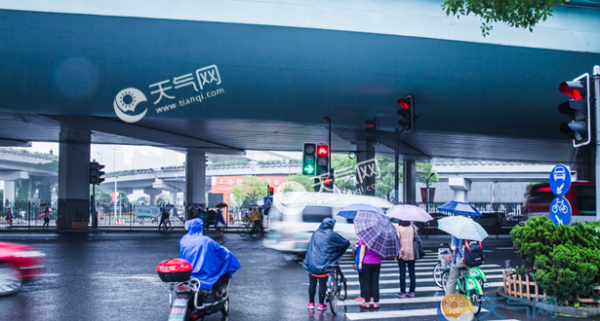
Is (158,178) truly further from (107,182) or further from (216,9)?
(216,9)

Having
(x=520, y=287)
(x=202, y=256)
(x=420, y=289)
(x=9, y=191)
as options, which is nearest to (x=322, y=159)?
(x=420, y=289)

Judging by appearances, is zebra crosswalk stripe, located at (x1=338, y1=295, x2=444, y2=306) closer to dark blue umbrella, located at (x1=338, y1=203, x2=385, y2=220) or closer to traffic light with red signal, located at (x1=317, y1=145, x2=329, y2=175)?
dark blue umbrella, located at (x1=338, y1=203, x2=385, y2=220)

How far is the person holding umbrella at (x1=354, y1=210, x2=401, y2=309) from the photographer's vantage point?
787 cm

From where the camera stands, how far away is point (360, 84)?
1811 centimetres

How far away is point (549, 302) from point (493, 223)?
75.9 ft

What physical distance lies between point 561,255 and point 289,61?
10693 mm

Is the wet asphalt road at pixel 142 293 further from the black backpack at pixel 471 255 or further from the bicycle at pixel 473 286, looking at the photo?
the black backpack at pixel 471 255

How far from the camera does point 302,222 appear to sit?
1385 cm

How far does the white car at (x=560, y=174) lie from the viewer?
26.0 ft

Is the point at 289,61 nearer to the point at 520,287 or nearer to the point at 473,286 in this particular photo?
the point at 520,287

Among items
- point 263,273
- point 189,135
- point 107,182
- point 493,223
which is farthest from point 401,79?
point 107,182

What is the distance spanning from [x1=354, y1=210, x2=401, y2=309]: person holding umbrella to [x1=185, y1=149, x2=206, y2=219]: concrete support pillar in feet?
103

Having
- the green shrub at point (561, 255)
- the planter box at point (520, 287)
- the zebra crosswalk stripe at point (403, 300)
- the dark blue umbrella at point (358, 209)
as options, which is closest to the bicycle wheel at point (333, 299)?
the zebra crosswalk stripe at point (403, 300)

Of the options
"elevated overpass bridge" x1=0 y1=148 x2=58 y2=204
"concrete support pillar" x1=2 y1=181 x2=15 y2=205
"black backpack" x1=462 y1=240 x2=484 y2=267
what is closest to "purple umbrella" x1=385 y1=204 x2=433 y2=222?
"black backpack" x1=462 y1=240 x2=484 y2=267
